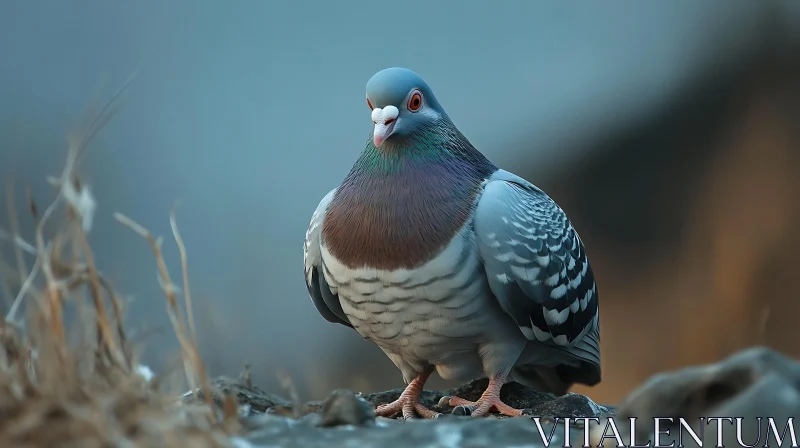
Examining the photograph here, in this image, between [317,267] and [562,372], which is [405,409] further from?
[562,372]

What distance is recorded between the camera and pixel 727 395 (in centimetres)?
197

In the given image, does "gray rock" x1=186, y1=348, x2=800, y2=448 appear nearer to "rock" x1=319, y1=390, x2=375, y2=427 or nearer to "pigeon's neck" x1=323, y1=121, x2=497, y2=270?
"rock" x1=319, y1=390, x2=375, y2=427

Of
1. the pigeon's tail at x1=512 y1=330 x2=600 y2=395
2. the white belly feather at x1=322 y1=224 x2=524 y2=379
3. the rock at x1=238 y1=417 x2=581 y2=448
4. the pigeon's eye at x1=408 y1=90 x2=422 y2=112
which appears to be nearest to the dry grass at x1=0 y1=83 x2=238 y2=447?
the rock at x1=238 y1=417 x2=581 y2=448

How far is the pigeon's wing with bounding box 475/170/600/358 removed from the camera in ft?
9.77

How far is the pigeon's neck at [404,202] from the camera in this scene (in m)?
2.93

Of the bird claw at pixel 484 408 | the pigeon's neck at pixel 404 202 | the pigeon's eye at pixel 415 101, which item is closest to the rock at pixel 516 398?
the bird claw at pixel 484 408

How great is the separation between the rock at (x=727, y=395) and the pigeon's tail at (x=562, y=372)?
5.08ft

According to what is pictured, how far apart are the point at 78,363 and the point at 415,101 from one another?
160cm

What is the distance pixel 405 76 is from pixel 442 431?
1.41 m

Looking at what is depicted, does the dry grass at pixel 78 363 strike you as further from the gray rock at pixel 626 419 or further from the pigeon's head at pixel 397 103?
the pigeon's head at pixel 397 103

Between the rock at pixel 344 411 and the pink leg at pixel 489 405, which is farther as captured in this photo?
the pink leg at pixel 489 405

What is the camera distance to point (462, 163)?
10.5 feet

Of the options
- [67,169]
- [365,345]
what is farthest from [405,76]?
[365,345]

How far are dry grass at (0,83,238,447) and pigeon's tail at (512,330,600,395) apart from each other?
176 centimetres
